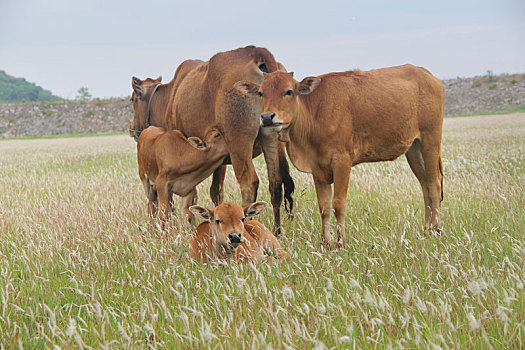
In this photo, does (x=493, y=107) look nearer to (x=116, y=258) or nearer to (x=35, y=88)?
(x=116, y=258)

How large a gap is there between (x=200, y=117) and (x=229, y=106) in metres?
0.77

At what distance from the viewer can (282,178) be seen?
7715mm

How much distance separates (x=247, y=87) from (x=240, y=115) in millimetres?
890

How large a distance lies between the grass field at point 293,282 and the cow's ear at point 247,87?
5.39ft

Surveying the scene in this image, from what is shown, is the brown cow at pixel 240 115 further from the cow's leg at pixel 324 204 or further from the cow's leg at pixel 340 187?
the cow's leg at pixel 340 187

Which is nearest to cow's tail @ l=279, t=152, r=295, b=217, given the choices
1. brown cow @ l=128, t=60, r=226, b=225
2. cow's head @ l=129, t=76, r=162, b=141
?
brown cow @ l=128, t=60, r=226, b=225

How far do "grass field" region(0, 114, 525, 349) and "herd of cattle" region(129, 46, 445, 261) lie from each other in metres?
0.43

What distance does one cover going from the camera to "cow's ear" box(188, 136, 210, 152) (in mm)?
6908

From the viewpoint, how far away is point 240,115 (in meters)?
7.01

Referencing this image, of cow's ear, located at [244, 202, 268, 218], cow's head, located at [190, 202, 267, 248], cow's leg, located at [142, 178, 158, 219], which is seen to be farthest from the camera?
cow's leg, located at [142, 178, 158, 219]

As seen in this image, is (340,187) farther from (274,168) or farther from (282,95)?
(274,168)

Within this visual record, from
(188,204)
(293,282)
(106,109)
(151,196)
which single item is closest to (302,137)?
(293,282)

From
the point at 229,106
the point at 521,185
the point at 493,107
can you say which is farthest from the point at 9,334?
the point at 493,107

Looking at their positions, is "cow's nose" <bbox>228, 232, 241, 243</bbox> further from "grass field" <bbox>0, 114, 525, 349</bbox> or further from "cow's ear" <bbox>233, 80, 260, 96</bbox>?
"cow's ear" <bbox>233, 80, 260, 96</bbox>
